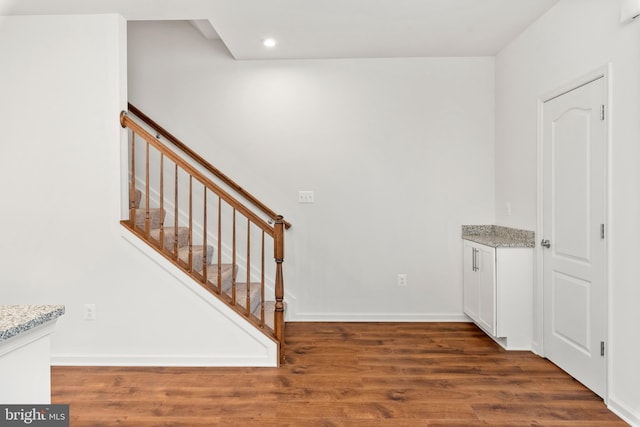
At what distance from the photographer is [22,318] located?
1.22 meters

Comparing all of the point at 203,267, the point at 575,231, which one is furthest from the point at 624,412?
the point at 203,267

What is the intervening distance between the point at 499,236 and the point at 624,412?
1887mm

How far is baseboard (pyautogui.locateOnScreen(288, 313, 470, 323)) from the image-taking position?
13.9ft

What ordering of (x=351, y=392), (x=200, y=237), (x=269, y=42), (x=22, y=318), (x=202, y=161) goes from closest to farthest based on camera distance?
1. (x=22, y=318)
2. (x=351, y=392)
3. (x=269, y=42)
4. (x=202, y=161)
5. (x=200, y=237)

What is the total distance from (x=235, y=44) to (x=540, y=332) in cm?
351

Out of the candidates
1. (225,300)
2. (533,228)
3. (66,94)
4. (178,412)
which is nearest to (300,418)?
(178,412)

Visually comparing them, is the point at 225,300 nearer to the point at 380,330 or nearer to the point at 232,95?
the point at 380,330

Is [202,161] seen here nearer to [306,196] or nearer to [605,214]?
[306,196]

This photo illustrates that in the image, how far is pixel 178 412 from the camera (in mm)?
Result: 2385

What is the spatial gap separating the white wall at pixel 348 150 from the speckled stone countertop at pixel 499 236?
0.09 m

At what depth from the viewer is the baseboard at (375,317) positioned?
4223 millimetres

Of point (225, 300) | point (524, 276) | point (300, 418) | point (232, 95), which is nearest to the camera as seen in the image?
point (300, 418)

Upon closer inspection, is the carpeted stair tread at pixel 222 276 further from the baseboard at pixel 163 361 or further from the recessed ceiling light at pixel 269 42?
the recessed ceiling light at pixel 269 42

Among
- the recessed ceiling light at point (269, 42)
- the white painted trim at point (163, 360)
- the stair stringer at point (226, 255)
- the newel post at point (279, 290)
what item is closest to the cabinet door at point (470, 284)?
the stair stringer at point (226, 255)
